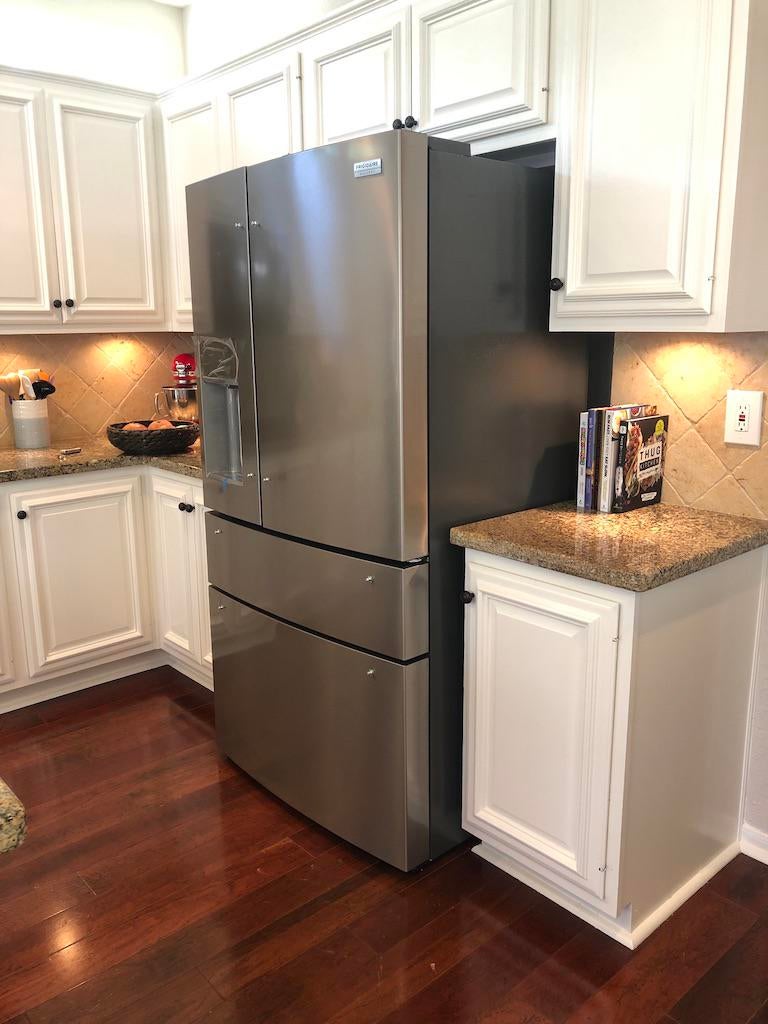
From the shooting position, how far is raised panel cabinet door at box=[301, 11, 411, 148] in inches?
85.0

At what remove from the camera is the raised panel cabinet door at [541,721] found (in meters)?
1.72

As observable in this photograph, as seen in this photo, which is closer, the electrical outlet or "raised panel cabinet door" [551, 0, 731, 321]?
"raised panel cabinet door" [551, 0, 731, 321]

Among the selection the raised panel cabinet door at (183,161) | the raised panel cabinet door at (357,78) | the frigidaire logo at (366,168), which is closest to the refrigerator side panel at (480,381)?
the frigidaire logo at (366,168)

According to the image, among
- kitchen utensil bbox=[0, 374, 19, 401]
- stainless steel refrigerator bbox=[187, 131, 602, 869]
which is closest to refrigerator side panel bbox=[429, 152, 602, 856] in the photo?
stainless steel refrigerator bbox=[187, 131, 602, 869]

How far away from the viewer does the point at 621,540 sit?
1.82m

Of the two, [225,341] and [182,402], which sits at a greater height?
[225,341]

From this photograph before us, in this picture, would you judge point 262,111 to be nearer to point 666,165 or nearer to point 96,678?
point 666,165

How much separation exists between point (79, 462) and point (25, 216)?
881mm

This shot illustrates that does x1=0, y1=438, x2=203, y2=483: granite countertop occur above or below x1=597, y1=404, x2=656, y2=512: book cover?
below

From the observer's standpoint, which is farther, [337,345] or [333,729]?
[333,729]

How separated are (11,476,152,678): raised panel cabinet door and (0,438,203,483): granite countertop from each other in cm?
7

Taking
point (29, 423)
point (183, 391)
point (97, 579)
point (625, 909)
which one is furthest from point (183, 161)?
point (625, 909)

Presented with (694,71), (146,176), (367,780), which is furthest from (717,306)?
(146,176)

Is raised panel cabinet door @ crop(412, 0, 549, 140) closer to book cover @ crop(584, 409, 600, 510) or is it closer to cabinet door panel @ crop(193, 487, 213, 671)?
book cover @ crop(584, 409, 600, 510)
